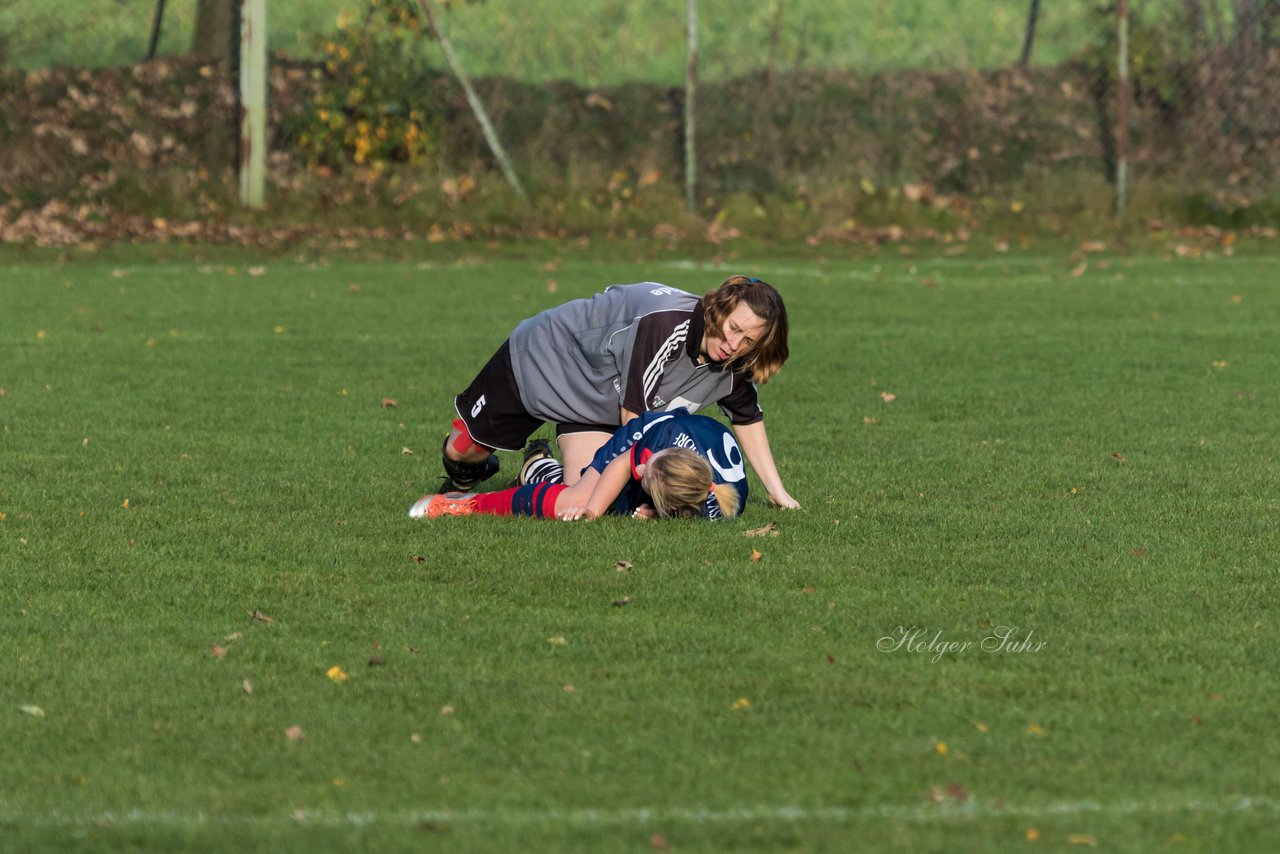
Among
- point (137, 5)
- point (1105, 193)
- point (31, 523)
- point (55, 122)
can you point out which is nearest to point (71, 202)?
point (55, 122)

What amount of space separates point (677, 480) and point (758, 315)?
62cm

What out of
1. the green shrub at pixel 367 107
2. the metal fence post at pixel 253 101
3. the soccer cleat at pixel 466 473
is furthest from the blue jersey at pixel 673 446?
the green shrub at pixel 367 107

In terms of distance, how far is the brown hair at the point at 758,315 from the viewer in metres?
5.75

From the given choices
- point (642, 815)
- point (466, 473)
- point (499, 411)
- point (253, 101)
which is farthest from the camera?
point (253, 101)

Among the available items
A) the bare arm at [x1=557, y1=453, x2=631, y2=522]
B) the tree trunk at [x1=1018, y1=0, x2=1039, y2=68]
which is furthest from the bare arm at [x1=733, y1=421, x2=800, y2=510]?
the tree trunk at [x1=1018, y1=0, x2=1039, y2=68]

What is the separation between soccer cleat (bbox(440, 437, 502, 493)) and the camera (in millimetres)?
6629

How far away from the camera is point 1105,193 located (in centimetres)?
1719

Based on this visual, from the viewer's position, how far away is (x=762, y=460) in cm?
613

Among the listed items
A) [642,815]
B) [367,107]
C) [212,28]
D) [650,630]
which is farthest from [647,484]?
[212,28]

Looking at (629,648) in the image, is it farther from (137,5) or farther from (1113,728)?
(137,5)

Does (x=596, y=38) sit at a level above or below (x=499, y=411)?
above

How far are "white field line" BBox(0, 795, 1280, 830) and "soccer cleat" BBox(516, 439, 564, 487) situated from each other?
9.77 ft

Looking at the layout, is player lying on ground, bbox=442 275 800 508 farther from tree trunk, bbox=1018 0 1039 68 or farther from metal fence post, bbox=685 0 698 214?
tree trunk, bbox=1018 0 1039 68

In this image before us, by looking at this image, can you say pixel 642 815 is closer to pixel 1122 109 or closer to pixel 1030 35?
pixel 1122 109
